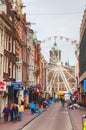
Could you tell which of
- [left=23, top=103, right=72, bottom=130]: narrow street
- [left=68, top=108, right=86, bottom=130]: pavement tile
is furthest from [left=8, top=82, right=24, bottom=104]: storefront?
[left=68, top=108, right=86, bottom=130]: pavement tile

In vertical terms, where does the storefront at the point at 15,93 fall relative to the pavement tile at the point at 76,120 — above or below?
above

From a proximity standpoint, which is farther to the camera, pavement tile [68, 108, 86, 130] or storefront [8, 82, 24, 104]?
storefront [8, 82, 24, 104]

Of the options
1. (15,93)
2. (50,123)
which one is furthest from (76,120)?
(15,93)

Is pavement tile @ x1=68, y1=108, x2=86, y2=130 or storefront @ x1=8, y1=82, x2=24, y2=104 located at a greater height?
storefront @ x1=8, y1=82, x2=24, y2=104

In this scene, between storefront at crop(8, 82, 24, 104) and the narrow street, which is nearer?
the narrow street

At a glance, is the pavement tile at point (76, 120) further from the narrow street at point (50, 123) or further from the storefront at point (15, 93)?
the storefront at point (15, 93)

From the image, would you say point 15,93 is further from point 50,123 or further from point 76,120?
point 50,123

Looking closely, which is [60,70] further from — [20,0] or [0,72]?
[0,72]

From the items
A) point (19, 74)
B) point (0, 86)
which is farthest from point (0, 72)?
point (19, 74)

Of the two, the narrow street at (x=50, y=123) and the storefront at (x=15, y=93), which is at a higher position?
the storefront at (x=15, y=93)

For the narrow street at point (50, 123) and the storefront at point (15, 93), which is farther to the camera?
the storefront at point (15, 93)

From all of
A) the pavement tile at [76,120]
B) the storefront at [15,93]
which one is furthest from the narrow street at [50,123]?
the storefront at [15,93]

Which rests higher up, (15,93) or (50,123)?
(15,93)

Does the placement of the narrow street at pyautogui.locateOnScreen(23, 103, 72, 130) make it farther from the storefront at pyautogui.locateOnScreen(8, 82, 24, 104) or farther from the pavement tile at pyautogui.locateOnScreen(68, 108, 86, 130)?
the storefront at pyautogui.locateOnScreen(8, 82, 24, 104)
